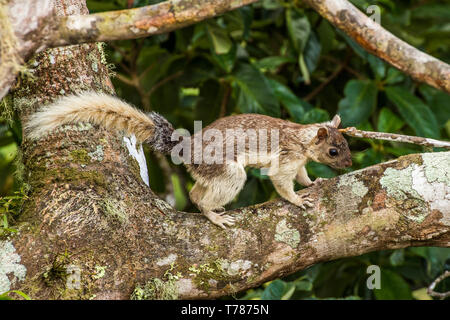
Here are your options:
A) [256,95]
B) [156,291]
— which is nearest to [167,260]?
[156,291]

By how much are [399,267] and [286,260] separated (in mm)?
2424

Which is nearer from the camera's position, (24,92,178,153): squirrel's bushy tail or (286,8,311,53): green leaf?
(24,92,178,153): squirrel's bushy tail

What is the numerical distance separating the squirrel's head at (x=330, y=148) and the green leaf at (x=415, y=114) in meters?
0.86

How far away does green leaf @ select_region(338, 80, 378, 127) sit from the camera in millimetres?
4641

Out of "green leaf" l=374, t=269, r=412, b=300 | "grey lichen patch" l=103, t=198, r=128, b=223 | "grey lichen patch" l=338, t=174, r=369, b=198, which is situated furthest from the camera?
"green leaf" l=374, t=269, r=412, b=300

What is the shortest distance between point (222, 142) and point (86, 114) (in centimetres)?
105

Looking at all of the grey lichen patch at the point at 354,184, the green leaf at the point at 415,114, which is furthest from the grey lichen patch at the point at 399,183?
the green leaf at the point at 415,114

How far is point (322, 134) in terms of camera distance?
13.1 feet

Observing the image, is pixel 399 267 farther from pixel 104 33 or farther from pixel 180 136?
pixel 104 33

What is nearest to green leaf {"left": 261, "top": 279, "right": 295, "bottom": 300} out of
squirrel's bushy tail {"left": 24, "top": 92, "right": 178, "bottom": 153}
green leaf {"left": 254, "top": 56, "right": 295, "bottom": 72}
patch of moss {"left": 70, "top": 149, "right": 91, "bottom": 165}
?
squirrel's bushy tail {"left": 24, "top": 92, "right": 178, "bottom": 153}

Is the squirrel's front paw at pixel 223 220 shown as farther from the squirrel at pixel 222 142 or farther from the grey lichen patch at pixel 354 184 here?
the grey lichen patch at pixel 354 184

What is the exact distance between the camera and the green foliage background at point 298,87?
459 centimetres

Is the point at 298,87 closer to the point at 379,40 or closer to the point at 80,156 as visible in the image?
the point at 379,40

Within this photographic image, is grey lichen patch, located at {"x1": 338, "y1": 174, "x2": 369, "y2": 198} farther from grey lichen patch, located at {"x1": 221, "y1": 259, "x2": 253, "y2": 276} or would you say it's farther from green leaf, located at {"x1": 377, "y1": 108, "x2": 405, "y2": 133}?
green leaf, located at {"x1": 377, "y1": 108, "x2": 405, "y2": 133}
